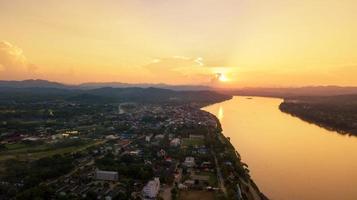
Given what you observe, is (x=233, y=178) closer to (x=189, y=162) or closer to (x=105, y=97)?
(x=189, y=162)

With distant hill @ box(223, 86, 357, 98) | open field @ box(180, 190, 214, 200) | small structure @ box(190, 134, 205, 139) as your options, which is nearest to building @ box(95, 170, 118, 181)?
open field @ box(180, 190, 214, 200)

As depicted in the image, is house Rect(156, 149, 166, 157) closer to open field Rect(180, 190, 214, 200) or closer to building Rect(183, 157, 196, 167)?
building Rect(183, 157, 196, 167)

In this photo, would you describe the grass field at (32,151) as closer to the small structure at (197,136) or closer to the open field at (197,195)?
the small structure at (197,136)

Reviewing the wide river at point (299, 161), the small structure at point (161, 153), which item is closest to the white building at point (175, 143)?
the small structure at point (161, 153)

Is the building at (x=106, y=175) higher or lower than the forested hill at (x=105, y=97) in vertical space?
lower

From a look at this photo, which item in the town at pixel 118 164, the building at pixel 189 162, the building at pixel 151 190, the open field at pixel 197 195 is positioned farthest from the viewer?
the building at pixel 189 162

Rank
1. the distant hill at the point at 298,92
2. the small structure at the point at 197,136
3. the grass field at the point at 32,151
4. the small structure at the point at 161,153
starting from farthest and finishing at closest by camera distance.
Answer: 1. the distant hill at the point at 298,92
2. the small structure at the point at 197,136
3. the small structure at the point at 161,153
4. the grass field at the point at 32,151

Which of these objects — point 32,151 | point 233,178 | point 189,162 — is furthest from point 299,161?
point 32,151
